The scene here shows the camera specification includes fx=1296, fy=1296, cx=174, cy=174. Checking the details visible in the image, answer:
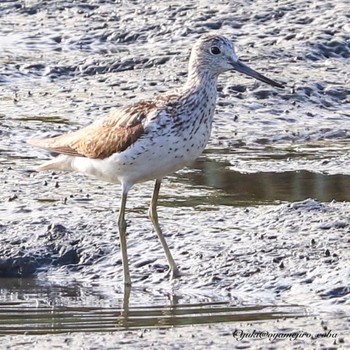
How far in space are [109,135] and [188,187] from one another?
1.73 meters

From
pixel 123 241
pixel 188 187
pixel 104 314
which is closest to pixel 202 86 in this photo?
pixel 123 241

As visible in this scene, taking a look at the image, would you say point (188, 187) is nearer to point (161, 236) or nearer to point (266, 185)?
point (266, 185)

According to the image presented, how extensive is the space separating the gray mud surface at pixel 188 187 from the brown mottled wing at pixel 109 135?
0.55 m

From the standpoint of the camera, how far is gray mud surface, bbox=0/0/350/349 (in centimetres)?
737

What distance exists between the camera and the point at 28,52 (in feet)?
49.0

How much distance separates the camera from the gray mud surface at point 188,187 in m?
7.37

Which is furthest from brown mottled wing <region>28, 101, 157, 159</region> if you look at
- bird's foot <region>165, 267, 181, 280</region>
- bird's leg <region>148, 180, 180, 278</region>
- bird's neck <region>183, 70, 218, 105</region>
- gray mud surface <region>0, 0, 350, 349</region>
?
bird's foot <region>165, 267, 181, 280</region>

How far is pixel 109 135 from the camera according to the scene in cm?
859

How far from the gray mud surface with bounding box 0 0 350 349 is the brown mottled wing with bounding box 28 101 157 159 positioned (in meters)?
0.55

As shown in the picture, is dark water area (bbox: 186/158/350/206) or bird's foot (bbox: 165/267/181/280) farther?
dark water area (bbox: 186/158/350/206)

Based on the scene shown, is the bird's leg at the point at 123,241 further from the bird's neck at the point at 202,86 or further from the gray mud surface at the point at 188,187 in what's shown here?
the bird's neck at the point at 202,86

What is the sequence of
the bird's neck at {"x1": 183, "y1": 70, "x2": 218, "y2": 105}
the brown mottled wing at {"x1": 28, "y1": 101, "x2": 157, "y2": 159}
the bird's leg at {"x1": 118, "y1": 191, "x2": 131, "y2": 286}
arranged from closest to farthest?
the bird's leg at {"x1": 118, "y1": 191, "x2": 131, "y2": 286} → the brown mottled wing at {"x1": 28, "y1": 101, "x2": 157, "y2": 159} → the bird's neck at {"x1": 183, "y1": 70, "x2": 218, "y2": 105}

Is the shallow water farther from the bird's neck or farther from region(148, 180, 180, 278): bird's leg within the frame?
the bird's neck

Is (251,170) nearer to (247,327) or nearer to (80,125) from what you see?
(80,125)
